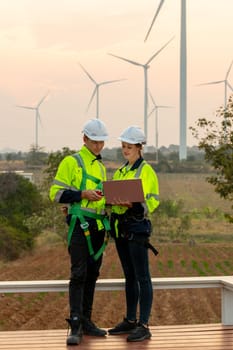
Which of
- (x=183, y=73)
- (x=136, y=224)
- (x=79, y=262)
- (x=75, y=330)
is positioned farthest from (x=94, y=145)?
(x=183, y=73)

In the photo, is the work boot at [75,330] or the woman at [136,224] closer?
the work boot at [75,330]

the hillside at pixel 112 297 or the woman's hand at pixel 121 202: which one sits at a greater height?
the woman's hand at pixel 121 202

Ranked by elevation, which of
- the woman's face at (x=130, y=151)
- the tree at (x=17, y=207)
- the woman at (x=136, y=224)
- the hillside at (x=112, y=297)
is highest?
the woman's face at (x=130, y=151)

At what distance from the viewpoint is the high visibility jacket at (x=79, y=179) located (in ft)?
16.3

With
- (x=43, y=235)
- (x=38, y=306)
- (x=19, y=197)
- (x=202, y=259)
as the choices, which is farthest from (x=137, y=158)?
(x=19, y=197)

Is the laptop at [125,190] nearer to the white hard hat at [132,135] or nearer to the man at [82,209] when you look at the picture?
the man at [82,209]

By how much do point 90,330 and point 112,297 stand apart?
1860 cm

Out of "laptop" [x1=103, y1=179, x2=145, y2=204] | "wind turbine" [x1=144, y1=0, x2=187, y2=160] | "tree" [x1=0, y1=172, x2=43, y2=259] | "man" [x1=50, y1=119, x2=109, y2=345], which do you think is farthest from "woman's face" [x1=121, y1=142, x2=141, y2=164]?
"tree" [x1=0, y1=172, x2=43, y2=259]

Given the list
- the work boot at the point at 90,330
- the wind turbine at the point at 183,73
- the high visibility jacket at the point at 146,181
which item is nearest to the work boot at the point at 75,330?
the work boot at the point at 90,330

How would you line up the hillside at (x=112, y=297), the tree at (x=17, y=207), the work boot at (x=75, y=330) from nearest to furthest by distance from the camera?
the work boot at (x=75, y=330) < the hillside at (x=112, y=297) < the tree at (x=17, y=207)

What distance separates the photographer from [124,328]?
519 centimetres

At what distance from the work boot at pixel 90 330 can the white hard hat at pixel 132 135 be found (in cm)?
123

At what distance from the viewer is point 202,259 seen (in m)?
33.1

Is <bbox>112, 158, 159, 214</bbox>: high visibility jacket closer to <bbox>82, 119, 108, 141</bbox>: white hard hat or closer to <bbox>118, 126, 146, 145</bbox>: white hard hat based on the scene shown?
<bbox>118, 126, 146, 145</bbox>: white hard hat
